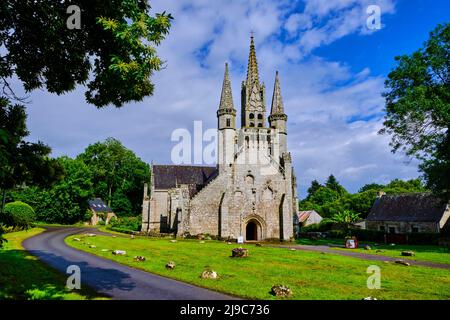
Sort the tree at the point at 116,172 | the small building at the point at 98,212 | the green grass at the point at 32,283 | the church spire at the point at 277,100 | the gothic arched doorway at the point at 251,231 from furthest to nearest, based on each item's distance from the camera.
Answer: the tree at the point at 116,172
the small building at the point at 98,212
the church spire at the point at 277,100
the gothic arched doorway at the point at 251,231
the green grass at the point at 32,283

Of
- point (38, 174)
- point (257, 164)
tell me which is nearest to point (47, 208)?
point (257, 164)

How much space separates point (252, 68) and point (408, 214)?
109ft

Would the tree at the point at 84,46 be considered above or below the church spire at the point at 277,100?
below

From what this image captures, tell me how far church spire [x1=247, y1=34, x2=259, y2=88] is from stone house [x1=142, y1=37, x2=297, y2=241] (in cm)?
14

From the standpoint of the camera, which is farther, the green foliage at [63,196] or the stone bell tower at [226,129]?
the green foliage at [63,196]

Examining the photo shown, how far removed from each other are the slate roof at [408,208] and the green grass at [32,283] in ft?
156

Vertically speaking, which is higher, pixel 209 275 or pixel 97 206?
pixel 97 206

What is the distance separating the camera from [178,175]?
2084 inches

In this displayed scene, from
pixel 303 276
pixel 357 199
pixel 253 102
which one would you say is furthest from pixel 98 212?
pixel 303 276

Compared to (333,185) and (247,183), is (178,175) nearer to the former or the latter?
(247,183)

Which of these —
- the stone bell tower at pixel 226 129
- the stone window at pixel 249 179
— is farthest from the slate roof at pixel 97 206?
the stone window at pixel 249 179

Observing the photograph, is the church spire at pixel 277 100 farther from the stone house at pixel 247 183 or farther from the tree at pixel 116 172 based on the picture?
the tree at pixel 116 172

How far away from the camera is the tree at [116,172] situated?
78.4 meters

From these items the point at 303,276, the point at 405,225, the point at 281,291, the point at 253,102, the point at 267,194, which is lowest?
the point at 303,276
